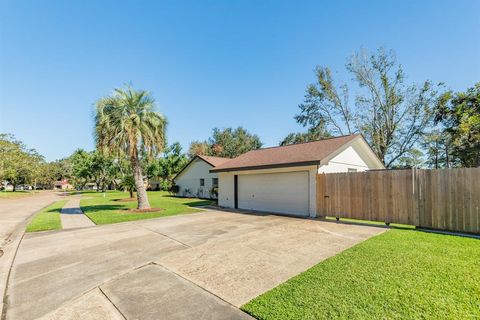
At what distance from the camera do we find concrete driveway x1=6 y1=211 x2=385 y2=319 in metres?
3.31

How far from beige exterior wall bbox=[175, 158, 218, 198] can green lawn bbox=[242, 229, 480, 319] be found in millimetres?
18135

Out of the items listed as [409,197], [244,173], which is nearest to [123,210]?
[244,173]

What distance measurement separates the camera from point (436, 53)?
1415cm

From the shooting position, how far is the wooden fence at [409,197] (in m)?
7.04

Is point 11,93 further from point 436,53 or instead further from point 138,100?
point 436,53

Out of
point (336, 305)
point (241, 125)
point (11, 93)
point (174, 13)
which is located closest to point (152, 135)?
point (174, 13)

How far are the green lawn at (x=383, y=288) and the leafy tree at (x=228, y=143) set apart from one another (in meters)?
38.8

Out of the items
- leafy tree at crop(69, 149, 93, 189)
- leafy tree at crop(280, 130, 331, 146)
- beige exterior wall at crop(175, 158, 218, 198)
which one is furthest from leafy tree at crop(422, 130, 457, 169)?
leafy tree at crop(69, 149, 93, 189)

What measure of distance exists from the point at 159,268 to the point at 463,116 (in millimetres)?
26344

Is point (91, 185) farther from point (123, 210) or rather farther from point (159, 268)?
point (159, 268)

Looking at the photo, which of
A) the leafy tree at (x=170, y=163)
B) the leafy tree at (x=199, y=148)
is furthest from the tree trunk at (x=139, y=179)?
the leafy tree at (x=199, y=148)

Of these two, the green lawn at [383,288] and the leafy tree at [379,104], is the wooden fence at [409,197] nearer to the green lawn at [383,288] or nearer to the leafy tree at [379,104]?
the green lawn at [383,288]

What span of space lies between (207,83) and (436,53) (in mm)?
15012

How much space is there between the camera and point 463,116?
19.8 metres
